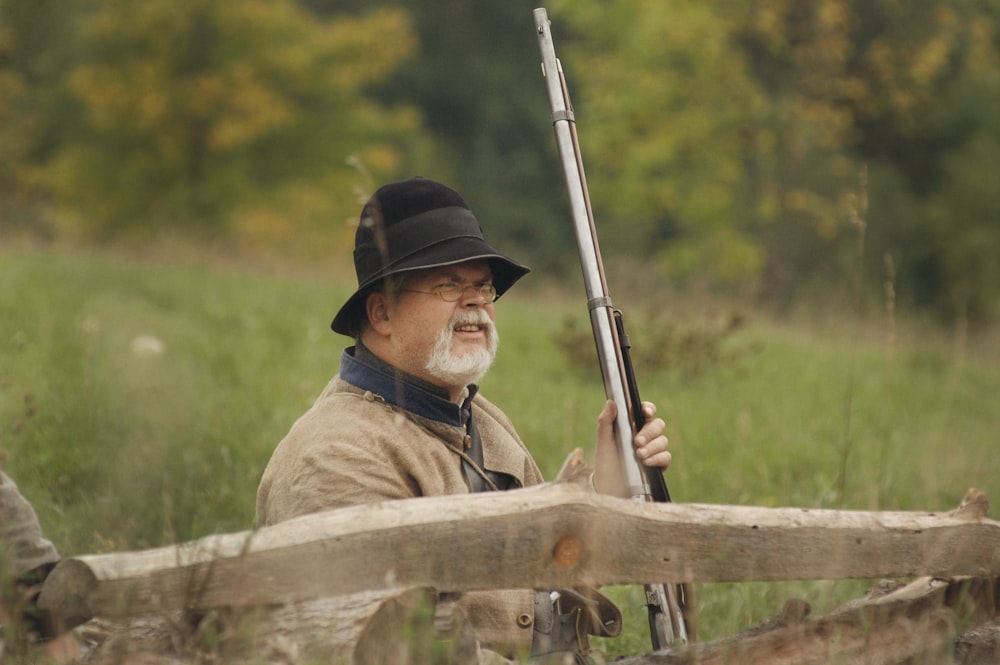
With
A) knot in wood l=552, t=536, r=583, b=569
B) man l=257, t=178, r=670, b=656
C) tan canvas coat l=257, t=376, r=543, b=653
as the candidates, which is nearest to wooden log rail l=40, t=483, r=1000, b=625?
knot in wood l=552, t=536, r=583, b=569

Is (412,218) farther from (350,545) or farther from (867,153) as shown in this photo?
(867,153)

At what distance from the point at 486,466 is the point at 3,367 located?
392 centimetres

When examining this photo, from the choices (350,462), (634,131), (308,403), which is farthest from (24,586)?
(634,131)

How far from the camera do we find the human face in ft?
13.3

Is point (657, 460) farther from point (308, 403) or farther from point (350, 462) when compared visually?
point (308, 403)

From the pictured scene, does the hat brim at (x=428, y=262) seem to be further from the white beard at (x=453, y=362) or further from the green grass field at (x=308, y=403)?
the green grass field at (x=308, y=403)

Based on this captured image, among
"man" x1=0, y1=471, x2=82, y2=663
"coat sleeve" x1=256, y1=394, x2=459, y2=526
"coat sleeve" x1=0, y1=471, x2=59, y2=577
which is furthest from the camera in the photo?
"coat sleeve" x1=256, y1=394, x2=459, y2=526

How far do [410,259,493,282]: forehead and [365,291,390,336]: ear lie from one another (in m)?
0.13

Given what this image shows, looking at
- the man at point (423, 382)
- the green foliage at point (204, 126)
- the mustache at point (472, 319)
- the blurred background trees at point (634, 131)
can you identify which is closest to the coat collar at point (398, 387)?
the man at point (423, 382)

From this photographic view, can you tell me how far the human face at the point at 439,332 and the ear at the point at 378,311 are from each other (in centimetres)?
5

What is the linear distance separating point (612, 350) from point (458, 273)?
570 millimetres

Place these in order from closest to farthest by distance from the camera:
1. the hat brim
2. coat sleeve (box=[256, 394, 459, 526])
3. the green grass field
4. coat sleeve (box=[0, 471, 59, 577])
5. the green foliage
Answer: coat sleeve (box=[0, 471, 59, 577]) → coat sleeve (box=[256, 394, 459, 526]) → the hat brim → the green grass field → the green foliage

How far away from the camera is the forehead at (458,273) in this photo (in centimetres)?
408

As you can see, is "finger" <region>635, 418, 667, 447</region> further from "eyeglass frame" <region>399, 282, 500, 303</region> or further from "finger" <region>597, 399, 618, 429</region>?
"eyeglass frame" <region>399, 282, 500, 303</region>
